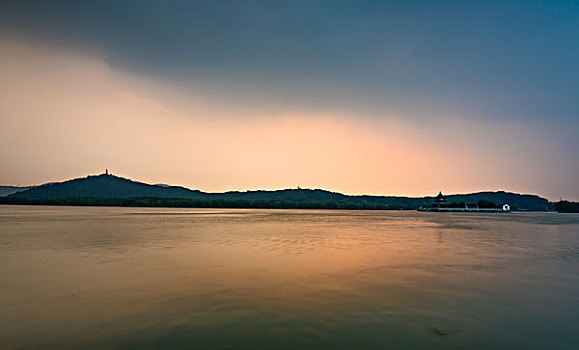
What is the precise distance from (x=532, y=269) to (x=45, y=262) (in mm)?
28734

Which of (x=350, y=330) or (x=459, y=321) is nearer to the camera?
(x=350, y=330)

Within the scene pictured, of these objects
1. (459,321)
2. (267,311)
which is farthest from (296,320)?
(459,321)

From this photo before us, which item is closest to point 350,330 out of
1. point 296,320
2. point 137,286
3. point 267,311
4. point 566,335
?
point 296,320

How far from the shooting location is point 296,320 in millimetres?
10148

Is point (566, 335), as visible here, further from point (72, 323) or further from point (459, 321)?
point (72, 323)

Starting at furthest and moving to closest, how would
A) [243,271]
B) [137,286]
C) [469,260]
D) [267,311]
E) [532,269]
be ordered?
[469,260]
[532,269]
[243,271]
[137,286]
[267,311]

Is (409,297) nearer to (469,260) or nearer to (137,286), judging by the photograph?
(137,286)

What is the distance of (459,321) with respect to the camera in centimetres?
1023

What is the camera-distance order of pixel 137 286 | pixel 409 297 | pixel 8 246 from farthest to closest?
pixel 8 246, pixel 137 286, pixel 409 297

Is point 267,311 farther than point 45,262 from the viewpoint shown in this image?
No

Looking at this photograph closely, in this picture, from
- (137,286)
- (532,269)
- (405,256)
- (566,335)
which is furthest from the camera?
(405,256)

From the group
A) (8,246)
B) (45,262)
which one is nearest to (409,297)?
(45,262)

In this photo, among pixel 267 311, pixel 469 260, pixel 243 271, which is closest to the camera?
pixel 267 311

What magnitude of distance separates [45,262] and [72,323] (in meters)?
13.5
